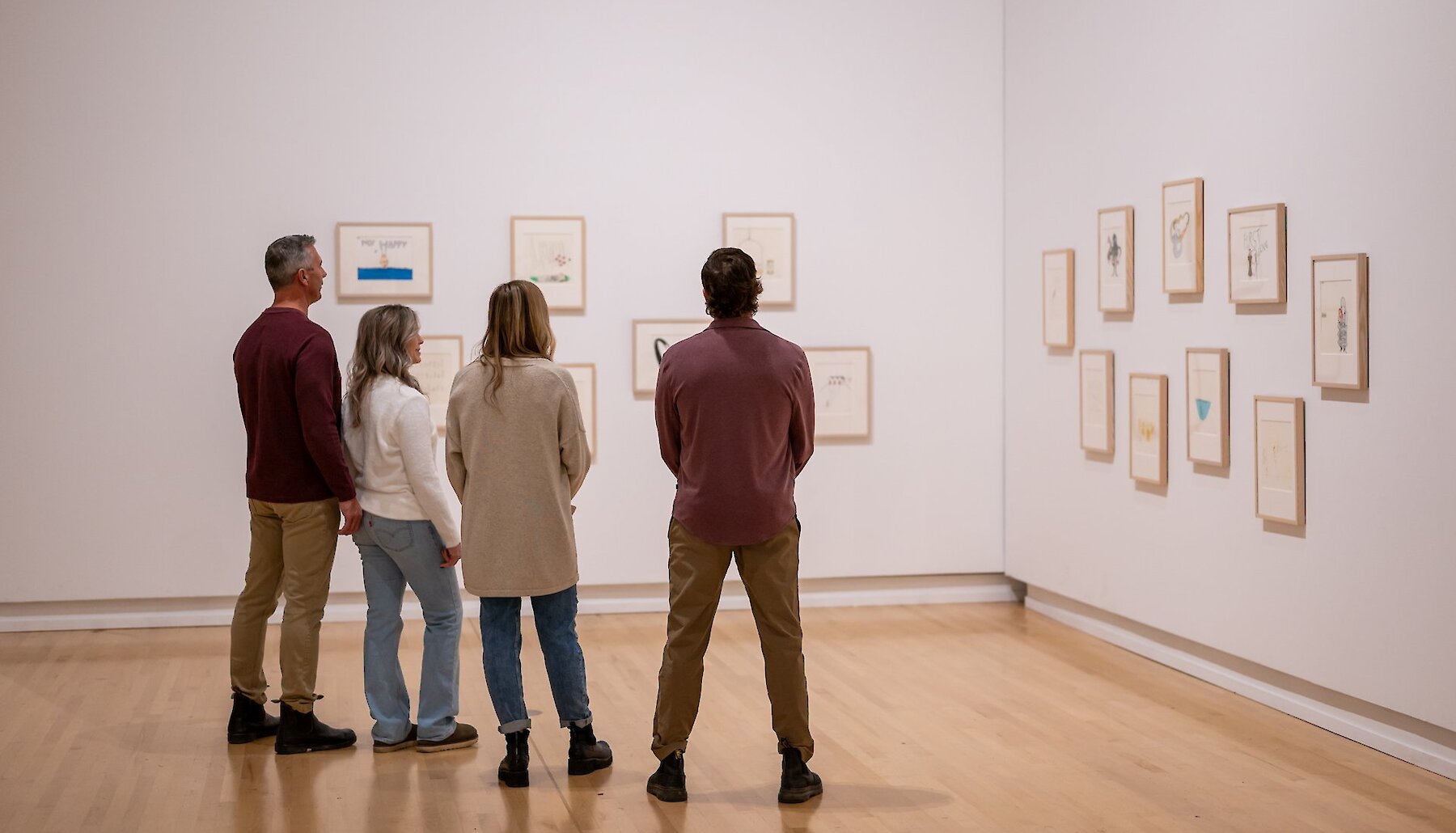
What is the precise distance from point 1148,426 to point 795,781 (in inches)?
121

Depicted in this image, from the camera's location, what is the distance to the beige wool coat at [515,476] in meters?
4.81

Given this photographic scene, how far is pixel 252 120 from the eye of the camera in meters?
7.82

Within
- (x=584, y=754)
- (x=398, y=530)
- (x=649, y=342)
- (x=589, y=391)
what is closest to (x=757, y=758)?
(x=584, y=754)

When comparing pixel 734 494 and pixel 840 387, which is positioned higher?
pixel 840 387

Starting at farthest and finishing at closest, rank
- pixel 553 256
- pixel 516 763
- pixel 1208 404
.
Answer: pixel 553 256 < pixel 1208 404 < pixel 516 763

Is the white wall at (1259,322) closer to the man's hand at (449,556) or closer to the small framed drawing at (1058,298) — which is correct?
the small framed drawing at (1058,298)

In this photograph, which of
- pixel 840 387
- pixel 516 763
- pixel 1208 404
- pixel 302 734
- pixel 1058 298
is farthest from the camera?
pixel 840 387

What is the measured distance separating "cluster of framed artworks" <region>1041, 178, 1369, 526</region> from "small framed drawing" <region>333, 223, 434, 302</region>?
3.51m

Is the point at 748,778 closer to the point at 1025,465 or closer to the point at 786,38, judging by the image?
the point at 1025,465

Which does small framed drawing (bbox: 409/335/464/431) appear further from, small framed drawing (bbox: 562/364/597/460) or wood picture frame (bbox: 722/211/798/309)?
wood picture frame (bbox: 722/211/798/309)

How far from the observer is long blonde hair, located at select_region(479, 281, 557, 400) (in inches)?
191

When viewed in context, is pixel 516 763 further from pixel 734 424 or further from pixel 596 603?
pixel 596 603

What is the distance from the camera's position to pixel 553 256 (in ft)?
26.6

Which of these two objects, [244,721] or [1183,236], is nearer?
[244,721]
